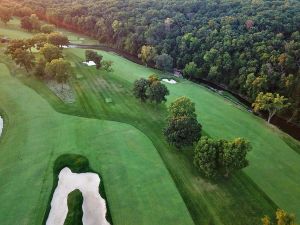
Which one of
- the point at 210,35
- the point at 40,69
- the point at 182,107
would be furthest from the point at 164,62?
the point at 182,107

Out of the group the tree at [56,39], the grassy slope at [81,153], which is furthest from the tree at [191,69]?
the grassy slope at [81,153]

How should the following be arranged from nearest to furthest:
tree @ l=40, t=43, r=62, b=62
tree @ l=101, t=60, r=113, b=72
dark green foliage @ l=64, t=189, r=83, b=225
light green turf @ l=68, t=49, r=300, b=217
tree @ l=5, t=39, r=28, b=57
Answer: dark green foliage @ l=64, t=189, r=83, b=225 → light green turf @ l=68, t=49, r=300, b=217 → tree @ l=5, t=39, r=28, b=57 → tree @ l=40, t=43, r=62, b=62 → tree @ l=101, t=60, r=113, b=72

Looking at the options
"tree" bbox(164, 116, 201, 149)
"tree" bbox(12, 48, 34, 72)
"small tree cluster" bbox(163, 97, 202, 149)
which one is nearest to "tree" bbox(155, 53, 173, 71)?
"tree" bbox(12, 48, 34, 72)

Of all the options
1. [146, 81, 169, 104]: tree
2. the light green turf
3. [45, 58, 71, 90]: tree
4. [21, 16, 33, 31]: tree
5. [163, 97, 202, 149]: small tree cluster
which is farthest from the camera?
[21, 16, 33, 31]: tree

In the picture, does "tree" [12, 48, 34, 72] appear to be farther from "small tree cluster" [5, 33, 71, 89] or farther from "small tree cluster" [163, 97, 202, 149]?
"small tree cluster" [163, 97, 202, 149]

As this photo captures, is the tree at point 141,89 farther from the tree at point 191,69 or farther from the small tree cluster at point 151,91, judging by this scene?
the tree at point 191,69

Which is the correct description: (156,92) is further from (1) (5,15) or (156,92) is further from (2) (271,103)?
(1) (5,15)
